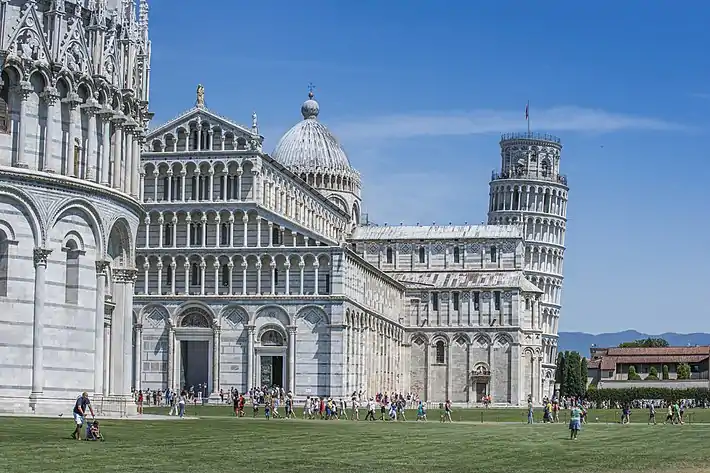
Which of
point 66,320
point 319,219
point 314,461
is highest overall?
point 319,219

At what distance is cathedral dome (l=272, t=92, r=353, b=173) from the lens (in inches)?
5792

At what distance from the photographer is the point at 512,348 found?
139000mm

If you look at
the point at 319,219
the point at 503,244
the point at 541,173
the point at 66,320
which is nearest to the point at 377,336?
the point at 319,219

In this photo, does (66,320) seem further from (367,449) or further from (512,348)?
(512,348)

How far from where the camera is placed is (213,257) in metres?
110

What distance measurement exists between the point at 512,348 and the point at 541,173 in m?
41.8

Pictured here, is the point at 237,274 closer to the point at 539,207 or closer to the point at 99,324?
the point at 99,324

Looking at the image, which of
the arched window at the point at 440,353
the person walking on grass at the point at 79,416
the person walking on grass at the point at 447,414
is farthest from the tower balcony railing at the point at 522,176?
the person walking on grass at the point at 79,416

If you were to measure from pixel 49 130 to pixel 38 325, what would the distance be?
7.54 meters

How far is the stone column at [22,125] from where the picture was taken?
55.8 m

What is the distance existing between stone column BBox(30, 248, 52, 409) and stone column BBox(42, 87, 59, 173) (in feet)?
10.9

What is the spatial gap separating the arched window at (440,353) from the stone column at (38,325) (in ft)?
286

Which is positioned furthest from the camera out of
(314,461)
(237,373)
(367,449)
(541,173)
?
(541,173)

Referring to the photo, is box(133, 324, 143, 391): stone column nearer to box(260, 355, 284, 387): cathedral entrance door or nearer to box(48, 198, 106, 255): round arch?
box(260, 355, 284, 387): cathedral entrance door
